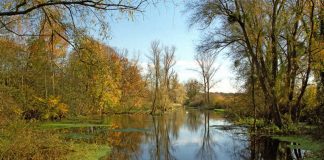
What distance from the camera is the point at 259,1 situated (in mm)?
A: 19500

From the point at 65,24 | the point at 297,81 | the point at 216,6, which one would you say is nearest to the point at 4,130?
the point at 65,24

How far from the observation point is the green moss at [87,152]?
12414mm

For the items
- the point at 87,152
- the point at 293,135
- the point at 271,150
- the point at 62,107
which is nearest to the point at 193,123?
the point at 62,107

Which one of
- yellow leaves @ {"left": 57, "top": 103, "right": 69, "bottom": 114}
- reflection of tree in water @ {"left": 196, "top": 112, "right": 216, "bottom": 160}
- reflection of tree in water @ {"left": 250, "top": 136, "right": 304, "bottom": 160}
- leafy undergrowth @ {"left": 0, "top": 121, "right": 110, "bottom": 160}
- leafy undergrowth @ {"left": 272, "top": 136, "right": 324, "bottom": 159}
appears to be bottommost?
reflection of tree in water @ {"left": 196, "top": 112, "right": 216, "bottom": 160}

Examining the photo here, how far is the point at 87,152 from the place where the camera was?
13.5 m

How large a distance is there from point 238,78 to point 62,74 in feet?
47.5

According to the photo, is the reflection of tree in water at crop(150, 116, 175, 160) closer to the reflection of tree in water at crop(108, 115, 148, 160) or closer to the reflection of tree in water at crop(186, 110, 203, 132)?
the reflection of tree in water at crop(108, 115, 148, 160)

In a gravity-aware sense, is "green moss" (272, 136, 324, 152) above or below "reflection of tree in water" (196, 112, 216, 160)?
above

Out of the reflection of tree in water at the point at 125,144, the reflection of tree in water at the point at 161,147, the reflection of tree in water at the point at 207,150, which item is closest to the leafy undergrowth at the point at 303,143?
the reflection of tree in water at the point at 207,150

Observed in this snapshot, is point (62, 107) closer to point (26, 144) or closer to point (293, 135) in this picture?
point (26, 144)

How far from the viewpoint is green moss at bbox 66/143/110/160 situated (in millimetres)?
12414

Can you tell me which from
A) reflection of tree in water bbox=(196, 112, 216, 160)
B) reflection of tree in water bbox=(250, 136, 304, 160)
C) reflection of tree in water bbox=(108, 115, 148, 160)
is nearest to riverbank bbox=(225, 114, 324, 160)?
reflection of tree in water bbox=(250, 136, 304, 160)

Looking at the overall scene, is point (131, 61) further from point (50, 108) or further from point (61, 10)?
point (61, 10)

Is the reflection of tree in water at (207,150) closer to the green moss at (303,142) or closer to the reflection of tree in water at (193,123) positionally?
the green moss at (303,142)
